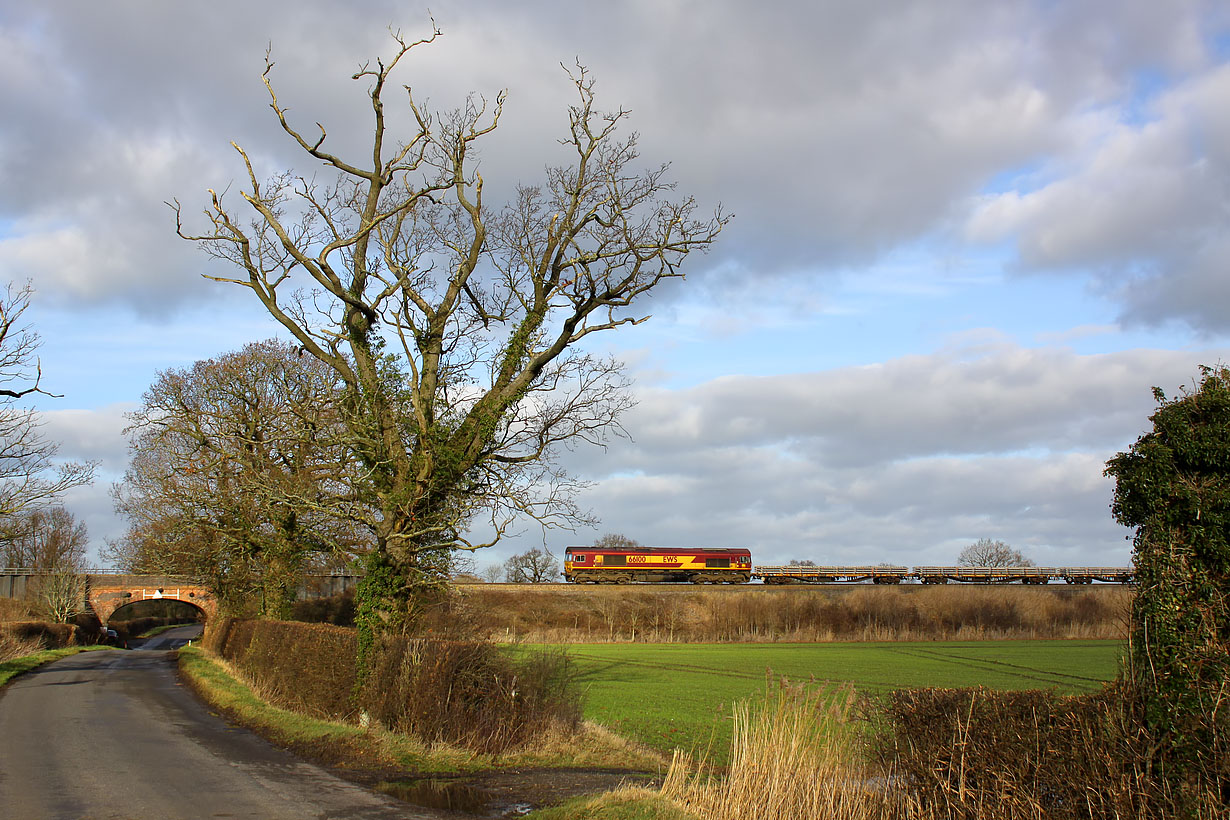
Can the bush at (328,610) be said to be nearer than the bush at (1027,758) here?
No

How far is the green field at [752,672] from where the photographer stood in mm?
20266

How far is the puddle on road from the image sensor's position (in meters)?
9.58

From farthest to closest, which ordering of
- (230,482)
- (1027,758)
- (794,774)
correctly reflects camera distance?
(230,482), (794,774), (1027,758)

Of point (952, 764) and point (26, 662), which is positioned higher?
point (952, 764)

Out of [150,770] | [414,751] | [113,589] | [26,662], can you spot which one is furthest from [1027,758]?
[113,589]

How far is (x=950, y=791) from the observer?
7555mm

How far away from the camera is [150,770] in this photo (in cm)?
1191

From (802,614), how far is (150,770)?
51355 mm

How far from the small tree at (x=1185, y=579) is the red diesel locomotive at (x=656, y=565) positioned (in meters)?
62.6

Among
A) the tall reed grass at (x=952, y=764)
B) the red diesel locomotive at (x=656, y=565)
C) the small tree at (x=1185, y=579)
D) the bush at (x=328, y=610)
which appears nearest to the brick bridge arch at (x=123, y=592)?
the bush at (x=328, y=610)

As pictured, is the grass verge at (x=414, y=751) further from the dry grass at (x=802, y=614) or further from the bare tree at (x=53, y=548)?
the bare tree at (x=53, y=548)

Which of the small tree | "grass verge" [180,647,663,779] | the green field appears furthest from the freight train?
the small tree

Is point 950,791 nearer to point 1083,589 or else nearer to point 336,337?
point 336,337

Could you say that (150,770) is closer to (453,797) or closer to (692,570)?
(453,797)
